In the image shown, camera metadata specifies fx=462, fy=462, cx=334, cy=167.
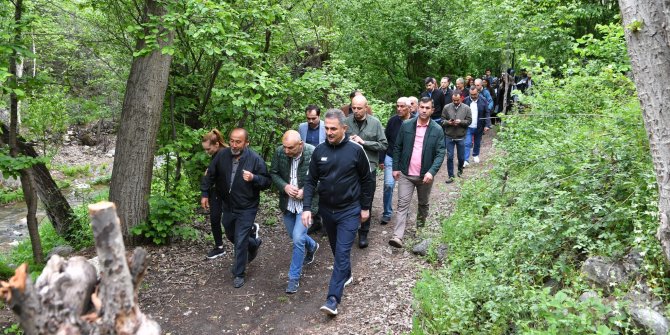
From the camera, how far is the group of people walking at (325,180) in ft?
16.4

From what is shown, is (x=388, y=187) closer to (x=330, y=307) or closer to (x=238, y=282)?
(x=238, y=282)

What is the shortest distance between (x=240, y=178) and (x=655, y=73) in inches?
170

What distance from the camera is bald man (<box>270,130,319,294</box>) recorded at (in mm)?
5539

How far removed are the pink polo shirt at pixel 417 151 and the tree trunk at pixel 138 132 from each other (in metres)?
3.69

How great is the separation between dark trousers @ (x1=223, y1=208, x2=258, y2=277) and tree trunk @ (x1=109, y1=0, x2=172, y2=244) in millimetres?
1597

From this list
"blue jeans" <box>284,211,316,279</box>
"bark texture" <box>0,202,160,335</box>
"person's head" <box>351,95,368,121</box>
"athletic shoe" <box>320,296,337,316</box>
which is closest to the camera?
"bark texture" <box>0,202,160,335</box>

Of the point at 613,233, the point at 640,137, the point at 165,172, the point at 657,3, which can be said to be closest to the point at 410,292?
the point at 613,233

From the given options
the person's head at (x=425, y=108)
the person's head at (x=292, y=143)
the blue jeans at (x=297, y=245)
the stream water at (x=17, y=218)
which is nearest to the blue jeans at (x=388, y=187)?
the person's head at (x=425, y=108)

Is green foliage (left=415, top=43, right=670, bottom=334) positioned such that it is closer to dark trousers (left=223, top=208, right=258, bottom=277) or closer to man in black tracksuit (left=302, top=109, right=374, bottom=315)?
man in black tracksuit (left=302, top=109, right=374, bottom=315)

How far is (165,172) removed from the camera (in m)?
8.26

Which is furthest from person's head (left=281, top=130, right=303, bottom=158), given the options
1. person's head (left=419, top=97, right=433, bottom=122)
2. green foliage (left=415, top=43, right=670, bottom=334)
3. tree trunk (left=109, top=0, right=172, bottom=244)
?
tree trunk (left=109, top=0, right=172, bottom=244)

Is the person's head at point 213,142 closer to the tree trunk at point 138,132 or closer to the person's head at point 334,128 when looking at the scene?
the tree trunk at point 138,132

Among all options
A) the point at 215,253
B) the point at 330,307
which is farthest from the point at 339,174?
the point at 215,253

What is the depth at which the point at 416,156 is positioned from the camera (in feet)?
21.7
